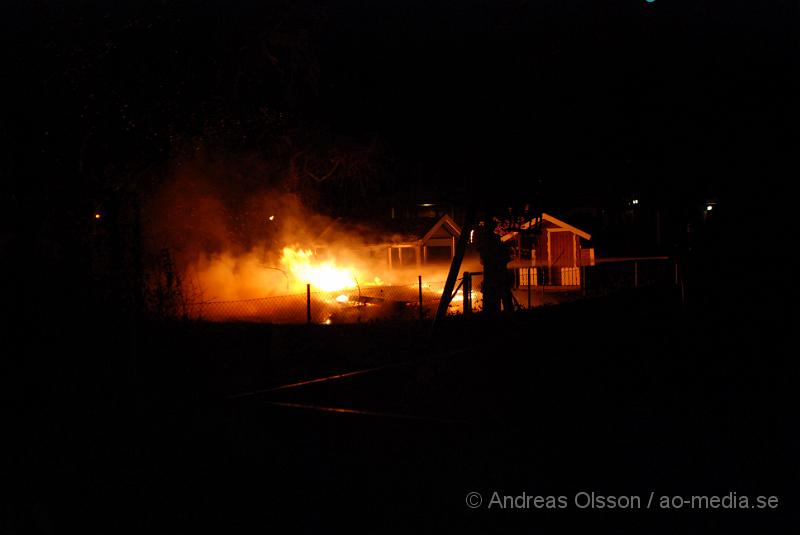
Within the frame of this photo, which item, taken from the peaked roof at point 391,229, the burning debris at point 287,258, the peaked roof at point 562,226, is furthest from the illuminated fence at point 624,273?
the peaked roof at point 391,229

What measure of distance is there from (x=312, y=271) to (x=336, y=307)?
29.6 ft

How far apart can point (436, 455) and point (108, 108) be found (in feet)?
27.1

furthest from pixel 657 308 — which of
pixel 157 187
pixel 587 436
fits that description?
pixel 157 187

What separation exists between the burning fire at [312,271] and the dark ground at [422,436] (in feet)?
57.1

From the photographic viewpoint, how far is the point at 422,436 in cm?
653

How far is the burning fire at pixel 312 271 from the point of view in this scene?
2811 cm

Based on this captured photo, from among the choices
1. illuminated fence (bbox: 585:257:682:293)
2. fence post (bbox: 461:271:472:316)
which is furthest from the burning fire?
fence post (bbox: 461:271:472:316)

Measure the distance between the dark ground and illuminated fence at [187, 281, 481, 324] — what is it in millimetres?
7130

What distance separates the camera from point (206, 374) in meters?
9.62

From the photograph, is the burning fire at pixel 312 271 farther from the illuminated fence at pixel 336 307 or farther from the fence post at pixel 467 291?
the fence post at pixel 467 291

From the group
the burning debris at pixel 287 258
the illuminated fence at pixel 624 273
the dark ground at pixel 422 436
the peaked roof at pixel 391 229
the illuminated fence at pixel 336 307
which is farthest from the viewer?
the peaked roof at pixel 391 229

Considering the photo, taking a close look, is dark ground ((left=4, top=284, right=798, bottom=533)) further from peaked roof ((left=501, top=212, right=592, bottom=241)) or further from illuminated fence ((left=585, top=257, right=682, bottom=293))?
peaked roof ((left=501, top=212, right=592, bottom=241))

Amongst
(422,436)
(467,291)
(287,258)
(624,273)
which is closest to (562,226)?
(624,273)

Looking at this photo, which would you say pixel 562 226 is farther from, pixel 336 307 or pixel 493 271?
pixel 493 271
